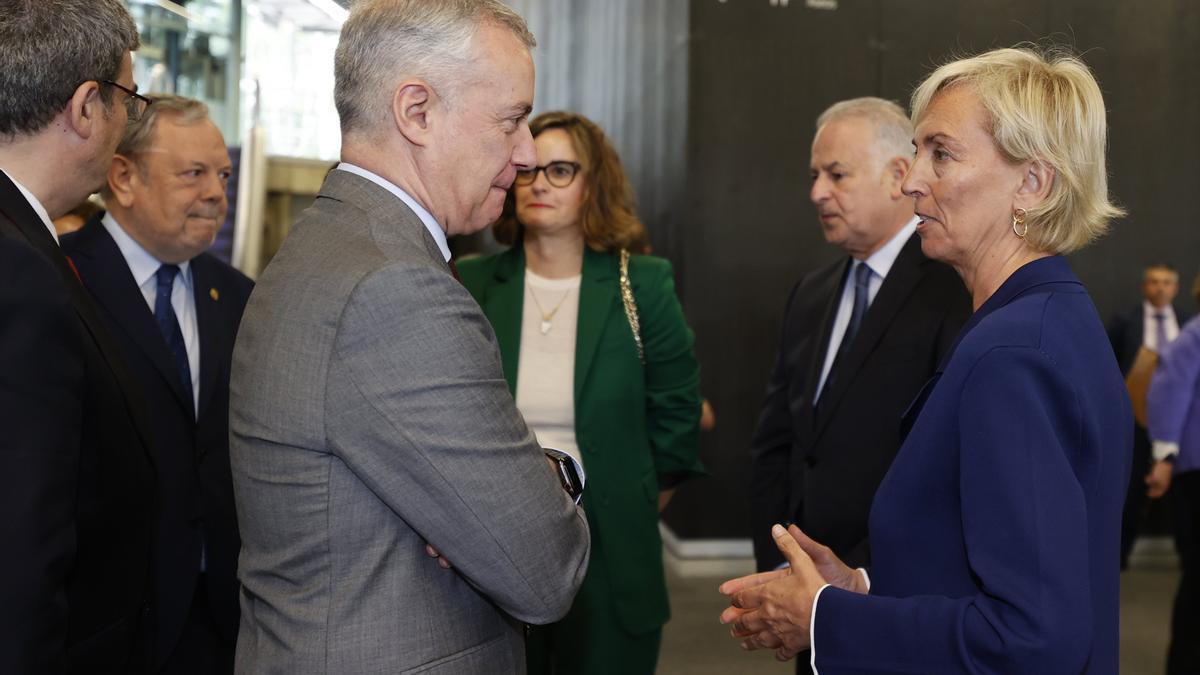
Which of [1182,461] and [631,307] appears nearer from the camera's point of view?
[631,307]

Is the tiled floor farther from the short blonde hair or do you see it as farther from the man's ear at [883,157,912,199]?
the short blonde hair

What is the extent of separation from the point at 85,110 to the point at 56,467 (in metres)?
0.59

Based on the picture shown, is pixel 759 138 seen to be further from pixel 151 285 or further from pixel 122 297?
pixel 122 297

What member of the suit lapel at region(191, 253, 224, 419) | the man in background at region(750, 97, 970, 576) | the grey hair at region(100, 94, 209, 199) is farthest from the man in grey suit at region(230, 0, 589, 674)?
the grey hair at region(100, 94, 209, 199)

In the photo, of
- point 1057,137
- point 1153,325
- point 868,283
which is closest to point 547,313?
point 868,283

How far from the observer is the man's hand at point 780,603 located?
1.66m

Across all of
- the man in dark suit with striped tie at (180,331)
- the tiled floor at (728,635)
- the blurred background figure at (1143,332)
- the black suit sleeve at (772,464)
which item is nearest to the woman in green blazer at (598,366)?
the black suit sleeve at (772,464)

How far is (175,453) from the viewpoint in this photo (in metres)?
2.44

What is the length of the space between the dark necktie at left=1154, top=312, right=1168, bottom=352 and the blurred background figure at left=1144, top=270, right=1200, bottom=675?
→ 2.17 meters

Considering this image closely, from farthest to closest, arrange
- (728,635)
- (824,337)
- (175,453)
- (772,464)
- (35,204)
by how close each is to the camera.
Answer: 1. (728,635)
2. (772,464)
3. (824,337)
4. (175,453)
5. (35,204)

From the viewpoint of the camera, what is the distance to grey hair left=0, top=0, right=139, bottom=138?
5.20 ft

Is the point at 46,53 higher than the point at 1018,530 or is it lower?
higher

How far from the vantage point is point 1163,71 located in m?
7.01

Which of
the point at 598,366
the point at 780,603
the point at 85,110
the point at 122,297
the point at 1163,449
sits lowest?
the point at 1163,449
